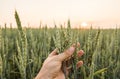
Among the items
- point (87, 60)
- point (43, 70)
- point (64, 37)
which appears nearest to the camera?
point (64, 37)

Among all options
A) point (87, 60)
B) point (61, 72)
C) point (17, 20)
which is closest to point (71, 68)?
point (61, 72)

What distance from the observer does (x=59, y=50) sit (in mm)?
1835

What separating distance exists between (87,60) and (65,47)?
1718 millimetres

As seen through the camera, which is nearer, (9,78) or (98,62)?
(9,78)

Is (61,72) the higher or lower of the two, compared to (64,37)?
lower

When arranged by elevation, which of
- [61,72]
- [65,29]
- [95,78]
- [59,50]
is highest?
[65,29]

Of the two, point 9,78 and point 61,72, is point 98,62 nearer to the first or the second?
point 9,78

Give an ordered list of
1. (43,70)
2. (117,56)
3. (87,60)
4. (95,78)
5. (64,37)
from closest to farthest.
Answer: (64,37) → (43,70) → (95,78) → (87,60) → (117,56)

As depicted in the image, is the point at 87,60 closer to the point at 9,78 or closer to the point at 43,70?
the point at 9,78

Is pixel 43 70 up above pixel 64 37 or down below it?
below

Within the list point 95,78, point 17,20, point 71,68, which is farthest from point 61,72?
point 95,78

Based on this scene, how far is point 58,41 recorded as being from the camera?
5.81 ft

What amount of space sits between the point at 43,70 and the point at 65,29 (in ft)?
1.01

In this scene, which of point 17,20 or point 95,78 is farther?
point 95,78
